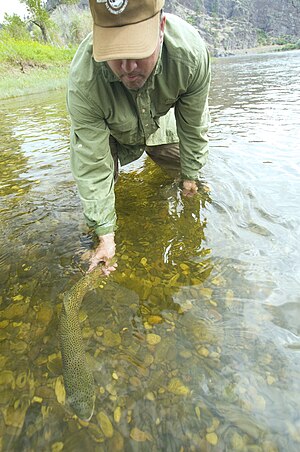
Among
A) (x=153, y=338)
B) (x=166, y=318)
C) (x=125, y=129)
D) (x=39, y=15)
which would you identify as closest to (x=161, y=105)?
(x=125, y=129)

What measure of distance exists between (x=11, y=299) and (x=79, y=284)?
500 millimetres

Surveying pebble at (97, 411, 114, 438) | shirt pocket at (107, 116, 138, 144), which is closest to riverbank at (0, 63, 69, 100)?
shirt pocket at (107, 116, 138, 144)

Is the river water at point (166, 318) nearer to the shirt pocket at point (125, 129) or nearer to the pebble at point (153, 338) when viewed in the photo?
the pebble at point (153, 338)

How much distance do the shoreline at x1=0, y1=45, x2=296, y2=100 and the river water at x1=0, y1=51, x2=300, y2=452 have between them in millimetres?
14362

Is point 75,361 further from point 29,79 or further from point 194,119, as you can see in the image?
point 29,79

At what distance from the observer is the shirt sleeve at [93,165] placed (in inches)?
90.3

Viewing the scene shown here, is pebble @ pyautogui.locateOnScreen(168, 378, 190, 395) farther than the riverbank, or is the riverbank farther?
the riverbank

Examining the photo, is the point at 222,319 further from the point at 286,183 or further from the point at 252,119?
the point at 252,119

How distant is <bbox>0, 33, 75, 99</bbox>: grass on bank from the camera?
666 inches

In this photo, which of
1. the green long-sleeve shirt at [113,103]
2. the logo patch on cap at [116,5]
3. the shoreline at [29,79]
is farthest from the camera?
the shoreline at [29,79]

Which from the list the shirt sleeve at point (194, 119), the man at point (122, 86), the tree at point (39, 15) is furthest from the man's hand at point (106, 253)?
the tree at point (39, 15)

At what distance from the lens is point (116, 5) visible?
163 cm

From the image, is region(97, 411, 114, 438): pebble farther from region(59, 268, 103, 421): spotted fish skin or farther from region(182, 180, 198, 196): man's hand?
region(182, 180, 198, 196): man's hand

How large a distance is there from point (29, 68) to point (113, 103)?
24.2 meters
